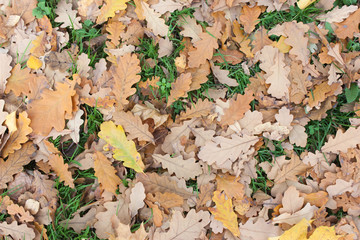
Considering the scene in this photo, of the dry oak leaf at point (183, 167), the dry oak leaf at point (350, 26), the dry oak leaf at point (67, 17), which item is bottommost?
the dry oak leaf at point (183, 167)

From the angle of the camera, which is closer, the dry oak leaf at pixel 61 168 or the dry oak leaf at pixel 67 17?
the dry oak leaf at pixel 61 168

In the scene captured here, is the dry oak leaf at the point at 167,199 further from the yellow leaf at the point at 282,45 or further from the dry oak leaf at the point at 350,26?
the dry oak leaf at the point at 350,26

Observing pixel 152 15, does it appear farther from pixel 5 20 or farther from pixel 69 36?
pixel 5 20

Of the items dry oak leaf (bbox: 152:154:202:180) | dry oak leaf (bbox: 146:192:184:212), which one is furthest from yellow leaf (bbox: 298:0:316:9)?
dry oak leaf (bbox: 146:192:184:212)

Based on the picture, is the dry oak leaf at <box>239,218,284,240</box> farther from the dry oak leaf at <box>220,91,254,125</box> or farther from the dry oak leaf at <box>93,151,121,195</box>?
the dry oak leaf at <box>93,151,121,195</box>

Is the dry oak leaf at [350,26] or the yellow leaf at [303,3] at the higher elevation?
the yellow leaf at [303,3]

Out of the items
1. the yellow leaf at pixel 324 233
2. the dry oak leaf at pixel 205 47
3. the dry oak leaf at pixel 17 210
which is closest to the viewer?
the yellow leaf at pixel 324 233

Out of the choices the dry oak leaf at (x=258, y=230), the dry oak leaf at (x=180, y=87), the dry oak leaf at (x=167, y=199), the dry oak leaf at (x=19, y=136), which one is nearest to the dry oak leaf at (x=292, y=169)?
the dry oak leaf at (x=258, y=230)
